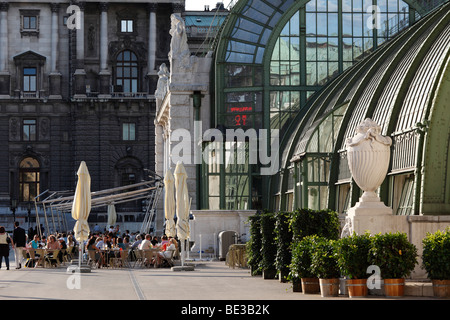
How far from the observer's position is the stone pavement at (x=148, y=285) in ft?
65.7

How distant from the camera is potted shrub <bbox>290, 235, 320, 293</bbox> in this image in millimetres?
19422

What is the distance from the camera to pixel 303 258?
1947cm

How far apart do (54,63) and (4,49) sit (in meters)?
5.53

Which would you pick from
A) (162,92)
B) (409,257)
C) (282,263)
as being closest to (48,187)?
(162,92)

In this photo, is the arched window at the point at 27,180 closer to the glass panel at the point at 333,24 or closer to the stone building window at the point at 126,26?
the stone building window at the point at 126,26

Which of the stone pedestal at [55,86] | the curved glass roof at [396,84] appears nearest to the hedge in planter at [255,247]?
the curved glass roof at [396,84]

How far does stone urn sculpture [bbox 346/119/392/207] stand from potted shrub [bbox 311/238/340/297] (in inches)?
89.5

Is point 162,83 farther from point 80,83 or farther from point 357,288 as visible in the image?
point 357,288

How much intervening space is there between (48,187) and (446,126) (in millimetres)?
75031

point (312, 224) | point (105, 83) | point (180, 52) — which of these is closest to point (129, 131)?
point (105, 83)

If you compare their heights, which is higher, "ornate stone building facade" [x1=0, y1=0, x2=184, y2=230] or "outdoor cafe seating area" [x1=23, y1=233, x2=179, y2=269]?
"ornate stone building facade" [x1=0, y1=0, x2=184, y2=230]

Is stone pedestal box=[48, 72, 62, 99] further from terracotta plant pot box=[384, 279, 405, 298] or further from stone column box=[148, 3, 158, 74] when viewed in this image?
terracotta plant pot box=[384, 279, 405, 298]

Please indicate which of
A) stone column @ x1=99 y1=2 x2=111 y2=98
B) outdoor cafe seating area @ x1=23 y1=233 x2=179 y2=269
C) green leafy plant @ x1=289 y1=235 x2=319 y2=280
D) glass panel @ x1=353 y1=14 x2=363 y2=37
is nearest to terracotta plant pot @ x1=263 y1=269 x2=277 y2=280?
green leafy plant @ x1=289 y1=235 x2=319 y2=280
